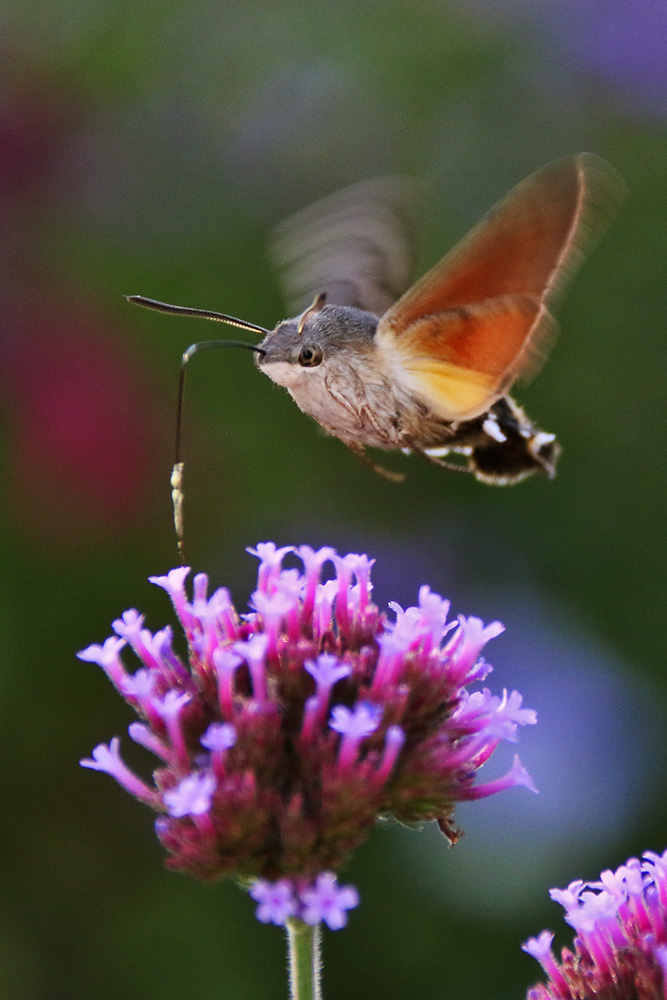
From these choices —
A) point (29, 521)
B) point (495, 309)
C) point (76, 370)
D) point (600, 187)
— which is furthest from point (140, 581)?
point (600, 187)

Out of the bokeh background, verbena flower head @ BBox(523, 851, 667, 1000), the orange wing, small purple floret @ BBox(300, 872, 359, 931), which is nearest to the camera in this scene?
small purple floret @ BBox(300, 872, 359, 931)

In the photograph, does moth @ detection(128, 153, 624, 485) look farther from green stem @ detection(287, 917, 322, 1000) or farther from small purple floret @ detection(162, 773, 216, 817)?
green stem @ detection(287, 917, 322, 1000)

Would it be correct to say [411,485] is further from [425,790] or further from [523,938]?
[425,790]

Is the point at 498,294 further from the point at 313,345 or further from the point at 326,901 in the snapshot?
the point at 326,901

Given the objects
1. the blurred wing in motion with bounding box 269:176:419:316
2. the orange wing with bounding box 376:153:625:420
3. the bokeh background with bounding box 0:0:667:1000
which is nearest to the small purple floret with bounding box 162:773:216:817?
the orange wing with bounding box 376:153:625:420

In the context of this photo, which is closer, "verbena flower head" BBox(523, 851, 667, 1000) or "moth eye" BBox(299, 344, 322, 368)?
"verbena flower head" BBox(523, 851, 667, 1000)

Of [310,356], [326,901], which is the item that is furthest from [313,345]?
[326,901]

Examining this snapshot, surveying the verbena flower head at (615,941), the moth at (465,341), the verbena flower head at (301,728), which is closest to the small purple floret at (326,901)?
the verbena flower head at (301,728)
